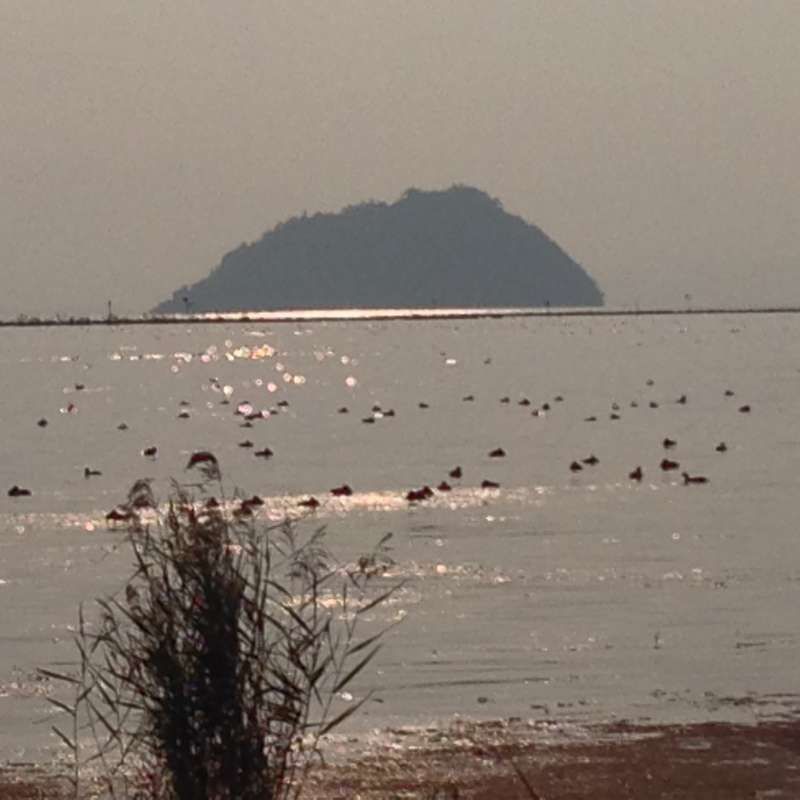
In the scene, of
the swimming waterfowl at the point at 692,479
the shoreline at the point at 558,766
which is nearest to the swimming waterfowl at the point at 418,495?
the swimming waterfowl at the point at 692,479

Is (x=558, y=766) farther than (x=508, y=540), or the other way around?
(x=508, y=540)

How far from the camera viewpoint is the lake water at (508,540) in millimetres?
19172

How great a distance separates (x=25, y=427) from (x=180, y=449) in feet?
52.6

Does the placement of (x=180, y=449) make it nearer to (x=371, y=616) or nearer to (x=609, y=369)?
(x=371, y=616)

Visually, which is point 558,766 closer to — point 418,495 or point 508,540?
point 508,540

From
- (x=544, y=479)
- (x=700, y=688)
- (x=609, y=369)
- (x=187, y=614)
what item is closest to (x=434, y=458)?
(x=544, y=479)

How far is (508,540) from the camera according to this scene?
3291 centimetres

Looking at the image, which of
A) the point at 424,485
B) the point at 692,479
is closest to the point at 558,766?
the point at 424,485

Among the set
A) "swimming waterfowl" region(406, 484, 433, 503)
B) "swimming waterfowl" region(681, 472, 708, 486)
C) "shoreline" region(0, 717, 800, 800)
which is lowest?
"shoreline" region(0, 717, 800, 800)

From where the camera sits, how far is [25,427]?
7862 cm

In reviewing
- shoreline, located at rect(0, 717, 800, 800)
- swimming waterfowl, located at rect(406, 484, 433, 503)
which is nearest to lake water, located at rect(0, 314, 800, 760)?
swimming waterfowl, located at rect(406, 484, 433, 503)

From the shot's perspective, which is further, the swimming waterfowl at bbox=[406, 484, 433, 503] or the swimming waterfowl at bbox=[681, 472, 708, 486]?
the swimming waterfowl at bbox=[681, 472, 708, 486]

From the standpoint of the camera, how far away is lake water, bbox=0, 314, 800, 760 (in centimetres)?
1917

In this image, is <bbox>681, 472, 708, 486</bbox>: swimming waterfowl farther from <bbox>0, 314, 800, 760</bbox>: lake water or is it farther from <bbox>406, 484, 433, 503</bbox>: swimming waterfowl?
<bbox>406, 484, 433, 503</bbox>: swimming waterfowl
